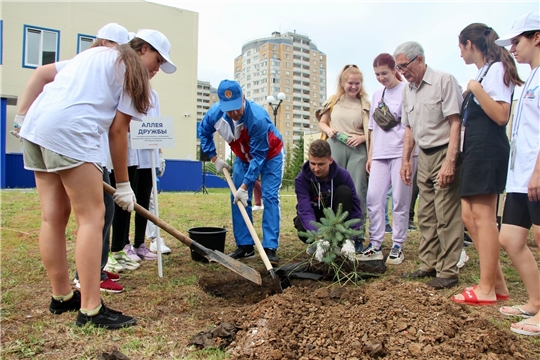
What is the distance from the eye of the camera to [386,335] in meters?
2.05

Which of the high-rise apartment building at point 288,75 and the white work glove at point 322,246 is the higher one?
the high-rise apartment building at point 288,75

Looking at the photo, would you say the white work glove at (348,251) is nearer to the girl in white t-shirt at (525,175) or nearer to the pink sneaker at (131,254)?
the girl in white t-shirt at (525,175)

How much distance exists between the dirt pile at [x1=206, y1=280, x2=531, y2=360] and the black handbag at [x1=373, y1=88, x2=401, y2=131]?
1.90m

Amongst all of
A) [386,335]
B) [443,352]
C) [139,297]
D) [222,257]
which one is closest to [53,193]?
[139,297]

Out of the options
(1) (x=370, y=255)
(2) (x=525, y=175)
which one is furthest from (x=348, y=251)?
(2) (x=525, y=175)

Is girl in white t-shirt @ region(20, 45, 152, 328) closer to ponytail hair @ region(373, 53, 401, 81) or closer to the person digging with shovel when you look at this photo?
the person digging with shovel

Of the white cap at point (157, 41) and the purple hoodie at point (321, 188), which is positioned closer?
the white cap at point (157, 41)

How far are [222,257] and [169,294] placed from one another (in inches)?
19.6

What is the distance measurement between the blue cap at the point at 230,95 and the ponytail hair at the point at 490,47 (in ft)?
6.39

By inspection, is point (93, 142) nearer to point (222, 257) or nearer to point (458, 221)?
point (222, 257)

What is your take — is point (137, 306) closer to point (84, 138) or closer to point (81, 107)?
point (84, 138)

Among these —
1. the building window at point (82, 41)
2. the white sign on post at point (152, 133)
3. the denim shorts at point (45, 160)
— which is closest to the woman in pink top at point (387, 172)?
the white sign on post at point (152, 133)

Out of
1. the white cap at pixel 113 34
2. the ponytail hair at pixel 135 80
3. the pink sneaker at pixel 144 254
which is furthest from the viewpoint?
the pink sneaker at pixel 144 254

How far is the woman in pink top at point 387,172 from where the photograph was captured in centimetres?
395
